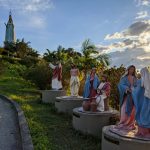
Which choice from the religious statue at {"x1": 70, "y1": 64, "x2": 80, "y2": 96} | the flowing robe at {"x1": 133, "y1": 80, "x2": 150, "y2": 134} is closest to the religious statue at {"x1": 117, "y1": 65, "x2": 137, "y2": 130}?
the flowing robe at {"x1": 133, "y1": 80, "x2": 150, "y2": 134}

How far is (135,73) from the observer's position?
9.16 meters

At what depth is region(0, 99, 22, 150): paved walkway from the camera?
9.10m

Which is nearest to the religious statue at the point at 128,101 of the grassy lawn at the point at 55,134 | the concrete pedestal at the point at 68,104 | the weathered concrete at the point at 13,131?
the grassy lawn at the point at 55,134

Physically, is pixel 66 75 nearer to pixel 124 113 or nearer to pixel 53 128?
pixel 53 128

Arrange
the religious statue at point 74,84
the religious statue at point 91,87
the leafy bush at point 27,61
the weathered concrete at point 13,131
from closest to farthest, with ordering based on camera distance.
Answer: the weathered concrete at point 13,131 → the religious statue at point 91,87 → the religious statue at point 74,84 → the leafy bush at point 27,61

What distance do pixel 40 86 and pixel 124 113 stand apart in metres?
16.1

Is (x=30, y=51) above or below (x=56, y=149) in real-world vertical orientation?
above

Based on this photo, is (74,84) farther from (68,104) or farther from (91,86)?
(91,86)

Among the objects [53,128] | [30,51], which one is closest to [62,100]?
[53,128]

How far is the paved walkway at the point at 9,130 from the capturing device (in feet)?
29.9

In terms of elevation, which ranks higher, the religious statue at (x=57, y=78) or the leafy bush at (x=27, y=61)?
the leafy bush at (x=27, y=61)

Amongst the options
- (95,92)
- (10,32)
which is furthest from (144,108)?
(10,32)

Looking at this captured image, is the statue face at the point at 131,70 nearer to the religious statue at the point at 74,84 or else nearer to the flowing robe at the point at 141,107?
the flowing robe at the point at 141,107

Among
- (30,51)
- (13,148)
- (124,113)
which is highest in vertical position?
(30,51)
